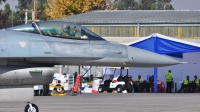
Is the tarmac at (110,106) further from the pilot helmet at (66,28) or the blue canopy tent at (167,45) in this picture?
the blue canopy tent at (167,45)

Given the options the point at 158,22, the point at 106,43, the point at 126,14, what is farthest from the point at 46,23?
the point at 126,14

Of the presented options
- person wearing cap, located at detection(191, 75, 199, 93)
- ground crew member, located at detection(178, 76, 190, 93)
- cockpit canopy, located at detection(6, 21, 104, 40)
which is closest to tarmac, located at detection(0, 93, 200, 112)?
cockpit canopy, located at detection(6, 21, 104, 40)

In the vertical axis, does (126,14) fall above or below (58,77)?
above

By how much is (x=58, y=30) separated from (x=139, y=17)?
32118 millimetres

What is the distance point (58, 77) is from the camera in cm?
3181

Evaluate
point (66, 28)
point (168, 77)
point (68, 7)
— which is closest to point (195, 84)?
point (168, 77)

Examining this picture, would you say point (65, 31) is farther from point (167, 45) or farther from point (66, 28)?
point (167, 45)

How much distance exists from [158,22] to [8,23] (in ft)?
166

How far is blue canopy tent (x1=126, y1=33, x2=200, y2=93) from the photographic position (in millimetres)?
27359

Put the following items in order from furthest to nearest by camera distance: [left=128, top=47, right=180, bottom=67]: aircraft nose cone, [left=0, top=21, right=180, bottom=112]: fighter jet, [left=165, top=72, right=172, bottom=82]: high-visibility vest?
1. [left=165, top=72, right=172, bottom=82]: high-visibility vest
2. [left=128, top=47, right=180, bottom=67]: aircraft nose cone
3. [left=0, top=21, right=180, bottom=112]: fighter jet

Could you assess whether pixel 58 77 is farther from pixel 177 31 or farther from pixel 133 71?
pixel 177 31

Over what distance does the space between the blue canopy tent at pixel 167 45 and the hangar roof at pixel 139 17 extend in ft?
45.0

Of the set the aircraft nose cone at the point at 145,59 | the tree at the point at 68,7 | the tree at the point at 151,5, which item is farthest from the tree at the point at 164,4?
the aircraft nose cone at the point at 145,59

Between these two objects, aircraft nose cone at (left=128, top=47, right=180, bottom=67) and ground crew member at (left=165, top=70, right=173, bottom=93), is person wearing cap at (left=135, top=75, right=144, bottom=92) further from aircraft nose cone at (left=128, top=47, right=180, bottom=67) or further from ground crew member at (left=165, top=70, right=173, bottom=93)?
aircraft nose cone at (left=128, top=47, right=180, bottom=67)
